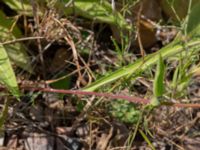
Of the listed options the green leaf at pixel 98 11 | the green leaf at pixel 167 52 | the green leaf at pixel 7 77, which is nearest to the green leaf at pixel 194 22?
the green leaf at pixel 167 52

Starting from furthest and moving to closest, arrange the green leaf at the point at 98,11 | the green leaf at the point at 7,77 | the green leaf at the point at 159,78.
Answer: the green leaf at the point at 98,11 < the green leaf at the point at 7,77 < the green leaf at the point at 159,78

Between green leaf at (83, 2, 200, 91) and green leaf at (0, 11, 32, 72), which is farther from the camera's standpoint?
green leaf at (0, 11, 32, 72)

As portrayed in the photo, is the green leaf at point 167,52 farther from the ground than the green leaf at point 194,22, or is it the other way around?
the green leaf at point 194,22

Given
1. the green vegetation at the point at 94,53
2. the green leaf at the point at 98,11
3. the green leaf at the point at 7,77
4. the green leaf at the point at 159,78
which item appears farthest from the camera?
the green leaf at the point at 98,11

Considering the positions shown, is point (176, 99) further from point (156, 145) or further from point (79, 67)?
point (79, 67)

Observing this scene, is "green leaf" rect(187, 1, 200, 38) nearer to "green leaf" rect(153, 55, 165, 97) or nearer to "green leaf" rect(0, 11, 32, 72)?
"green leaf" rect(153, 55, 165, 97)

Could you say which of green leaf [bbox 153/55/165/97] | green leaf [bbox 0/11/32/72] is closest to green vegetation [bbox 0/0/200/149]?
green leaf [bbox 0/11/32/72]

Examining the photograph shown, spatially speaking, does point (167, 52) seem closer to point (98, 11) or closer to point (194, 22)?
point (194, 22)

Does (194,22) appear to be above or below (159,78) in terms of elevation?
above

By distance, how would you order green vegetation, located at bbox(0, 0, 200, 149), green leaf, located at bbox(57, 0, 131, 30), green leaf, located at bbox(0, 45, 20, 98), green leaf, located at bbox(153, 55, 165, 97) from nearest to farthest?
green leaf, located at bbox(153, 55, 165, 97) < green leaf, located at bbox(0, 45, 20, 98) < green vegetation, located at bbox(0, 0, 200, 149) < green leaf, located at bbox(57, 0, 131, 30)

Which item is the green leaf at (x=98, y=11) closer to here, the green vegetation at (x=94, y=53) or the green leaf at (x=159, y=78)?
the green vegetation at (x=94, y=53)

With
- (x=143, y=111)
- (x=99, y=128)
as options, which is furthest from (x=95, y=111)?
(x=143, y=111)

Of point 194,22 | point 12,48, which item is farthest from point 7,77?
point 194,22
